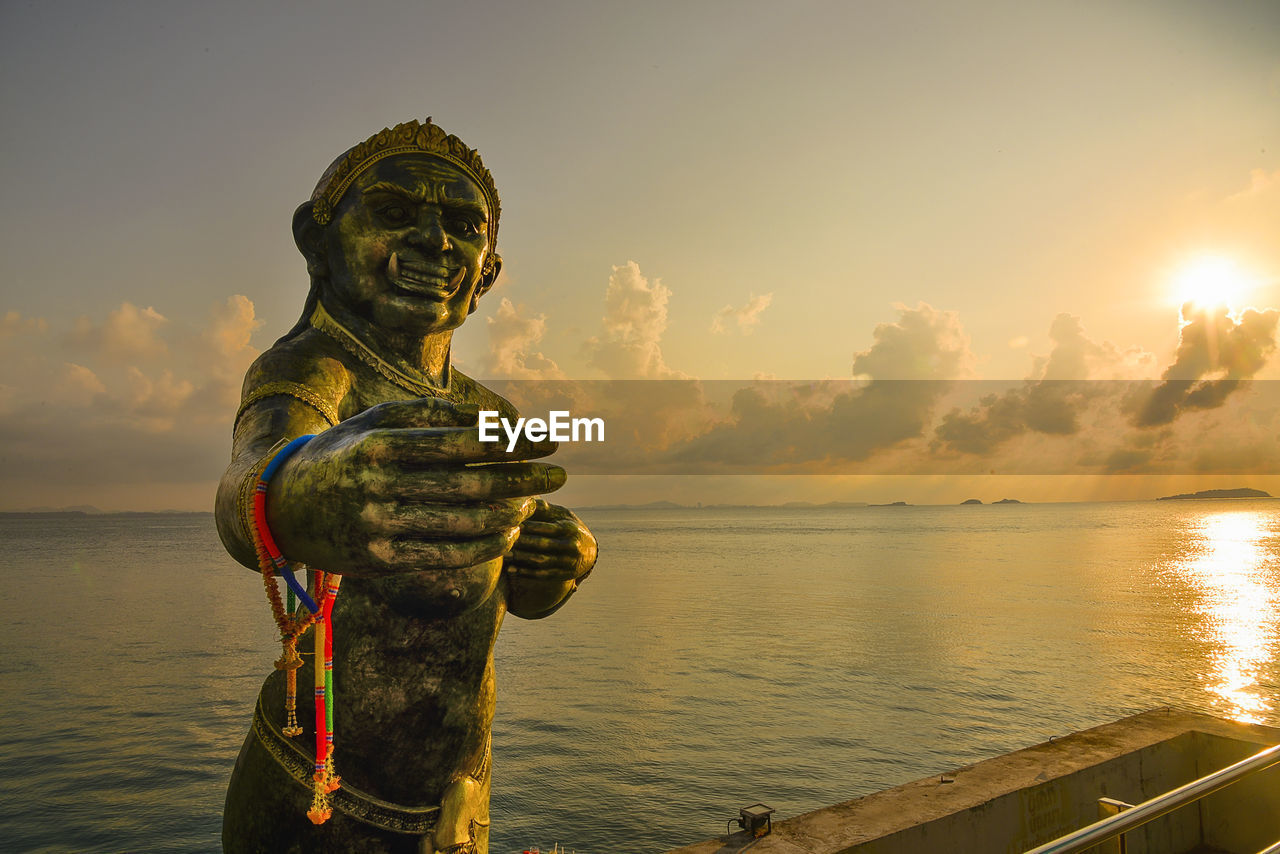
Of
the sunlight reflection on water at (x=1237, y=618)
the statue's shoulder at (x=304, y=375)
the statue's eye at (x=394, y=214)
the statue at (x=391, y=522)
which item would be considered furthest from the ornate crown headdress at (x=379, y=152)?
the sunlight reflection on water at (x=1237, y=618)

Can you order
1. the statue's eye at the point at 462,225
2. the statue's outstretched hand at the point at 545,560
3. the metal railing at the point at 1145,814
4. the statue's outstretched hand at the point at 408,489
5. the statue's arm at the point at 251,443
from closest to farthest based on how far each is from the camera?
the statue's outstretched hand at the point at 408,489, the statue's arm at the point at 251,443, the metal railing at the point at 1145,814, the statue's outstretched hand at the point at 545,560, the statue's eye at the point at 462,225

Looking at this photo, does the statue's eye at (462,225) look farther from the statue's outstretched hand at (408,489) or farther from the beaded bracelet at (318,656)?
the statue's outstretched hand at (408,489)

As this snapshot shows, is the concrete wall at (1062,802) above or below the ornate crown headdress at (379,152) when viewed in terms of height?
below

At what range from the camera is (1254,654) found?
122ft

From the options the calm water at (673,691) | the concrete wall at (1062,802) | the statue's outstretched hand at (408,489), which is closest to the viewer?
the statue's outstretched hand at (408,489)

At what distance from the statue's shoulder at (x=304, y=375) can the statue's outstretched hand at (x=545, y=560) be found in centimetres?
75

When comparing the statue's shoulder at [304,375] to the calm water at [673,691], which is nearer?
the statue's shoulder at [304,375]

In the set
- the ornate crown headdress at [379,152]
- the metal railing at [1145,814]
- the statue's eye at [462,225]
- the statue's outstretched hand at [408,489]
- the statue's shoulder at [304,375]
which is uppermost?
the ornate crown headdress at [379,152]

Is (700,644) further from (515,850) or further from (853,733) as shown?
(515,850)

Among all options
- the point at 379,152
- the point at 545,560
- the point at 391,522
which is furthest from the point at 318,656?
the point at 379,152

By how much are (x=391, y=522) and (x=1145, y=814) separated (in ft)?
9.59

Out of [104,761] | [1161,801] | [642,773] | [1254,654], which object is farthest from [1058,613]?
[1161,801]

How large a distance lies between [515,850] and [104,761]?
45.1 ft

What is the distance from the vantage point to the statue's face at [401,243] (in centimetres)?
270
